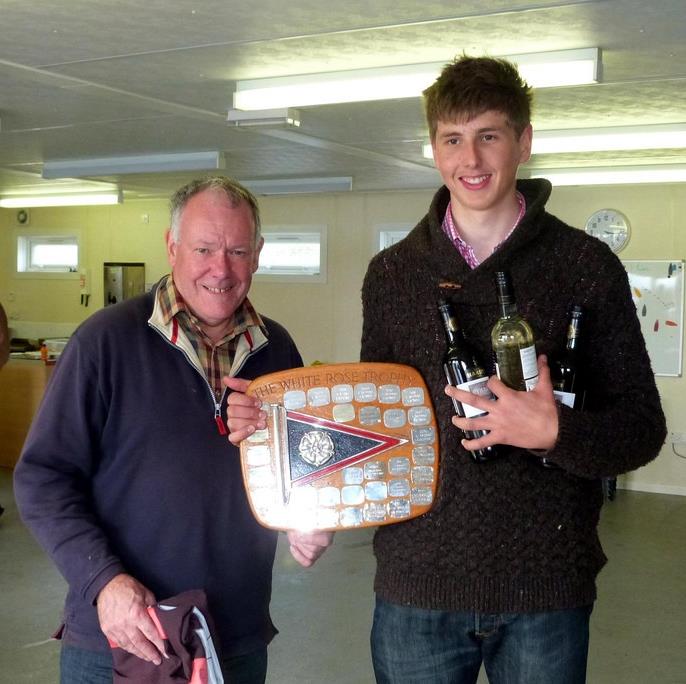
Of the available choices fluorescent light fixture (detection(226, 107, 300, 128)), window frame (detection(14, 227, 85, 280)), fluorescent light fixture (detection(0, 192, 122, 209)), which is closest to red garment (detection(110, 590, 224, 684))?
fluorescent light fixture (detection(226, 107, 300, 128))

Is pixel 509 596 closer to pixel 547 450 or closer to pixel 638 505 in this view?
pixel 547 450

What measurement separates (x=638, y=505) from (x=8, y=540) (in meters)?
5.00

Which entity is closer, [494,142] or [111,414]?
[494,142]

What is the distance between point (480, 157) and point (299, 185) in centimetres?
661

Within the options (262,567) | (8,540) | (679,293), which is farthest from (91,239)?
(262,567)

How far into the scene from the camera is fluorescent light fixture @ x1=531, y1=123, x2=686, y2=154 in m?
5.05

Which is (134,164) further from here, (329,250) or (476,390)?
(476,390)

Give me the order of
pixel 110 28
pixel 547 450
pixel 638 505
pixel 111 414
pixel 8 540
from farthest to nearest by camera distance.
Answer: pixel 638 505 < pixel 8 540 < pixel 110 28 < pixel 111 414 < pixel 547 450

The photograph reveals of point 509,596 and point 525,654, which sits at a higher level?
point 509,596

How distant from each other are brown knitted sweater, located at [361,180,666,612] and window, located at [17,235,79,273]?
10.0 m

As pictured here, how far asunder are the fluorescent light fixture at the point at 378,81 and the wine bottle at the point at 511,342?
2.03m

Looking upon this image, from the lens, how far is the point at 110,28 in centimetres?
326

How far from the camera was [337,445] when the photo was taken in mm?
1716

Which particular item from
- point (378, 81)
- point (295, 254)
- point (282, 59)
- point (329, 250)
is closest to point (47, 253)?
point (295, 254)
